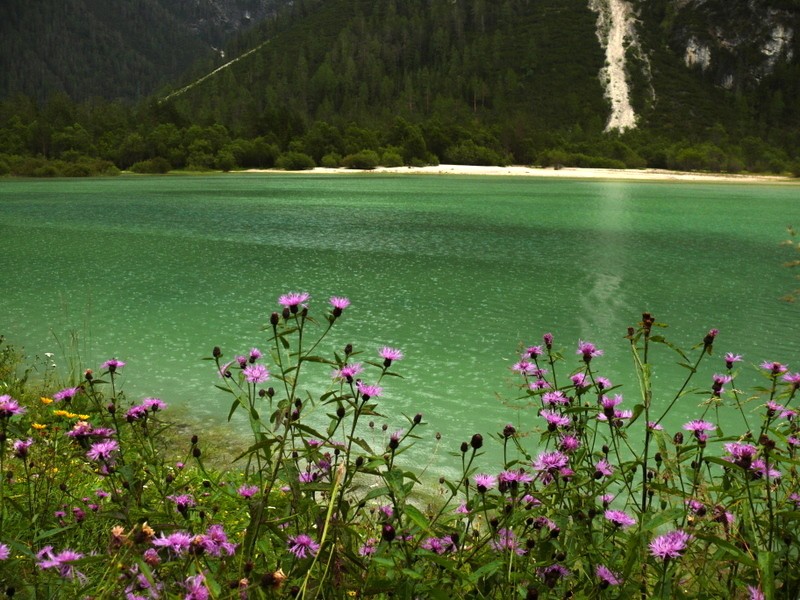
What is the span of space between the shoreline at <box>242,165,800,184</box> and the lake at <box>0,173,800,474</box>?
7674 centimetres

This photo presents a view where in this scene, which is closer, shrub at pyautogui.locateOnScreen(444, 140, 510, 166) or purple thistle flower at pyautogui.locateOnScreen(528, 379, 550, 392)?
purple thistle flower at pyautogui.locateOnScreen(528, 379, 550, 392)

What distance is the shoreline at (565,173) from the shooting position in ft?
366

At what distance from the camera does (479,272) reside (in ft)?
68.3

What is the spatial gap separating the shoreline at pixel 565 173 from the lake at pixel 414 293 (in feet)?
252

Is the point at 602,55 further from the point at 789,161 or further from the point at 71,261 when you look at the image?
the point at 71,261

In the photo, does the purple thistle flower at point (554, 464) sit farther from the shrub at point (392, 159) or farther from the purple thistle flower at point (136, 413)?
the shrub at point (392, 159)

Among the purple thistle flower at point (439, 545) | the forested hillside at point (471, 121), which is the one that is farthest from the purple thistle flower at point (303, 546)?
the forested hillside at point (471, 121)

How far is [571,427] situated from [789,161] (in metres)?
169

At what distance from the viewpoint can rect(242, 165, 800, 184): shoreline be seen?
111 m

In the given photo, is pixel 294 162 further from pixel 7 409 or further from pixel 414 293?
pixel 7 409

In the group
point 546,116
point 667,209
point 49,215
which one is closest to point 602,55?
point 546,116

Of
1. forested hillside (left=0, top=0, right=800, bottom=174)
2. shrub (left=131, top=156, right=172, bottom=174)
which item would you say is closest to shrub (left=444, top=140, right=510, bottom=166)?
forested hillside (left=0, top=0, right=800, bottom=174)

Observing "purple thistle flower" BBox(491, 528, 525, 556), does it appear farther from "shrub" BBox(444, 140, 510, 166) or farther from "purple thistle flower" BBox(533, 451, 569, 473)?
"shrub" BBox(444, 140, 510, 166)

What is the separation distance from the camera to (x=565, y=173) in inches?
4569
